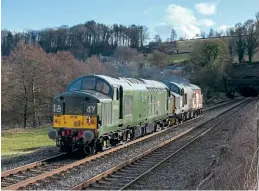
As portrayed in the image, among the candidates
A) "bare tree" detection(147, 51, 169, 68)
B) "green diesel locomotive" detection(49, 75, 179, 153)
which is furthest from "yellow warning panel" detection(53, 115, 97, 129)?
"bare tree" detection(147, 51, 169, 68)

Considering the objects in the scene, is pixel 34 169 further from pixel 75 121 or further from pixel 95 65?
pixel 95 65

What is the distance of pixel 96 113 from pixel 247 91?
70.9m

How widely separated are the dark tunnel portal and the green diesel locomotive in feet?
201

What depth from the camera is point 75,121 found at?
1477 cm

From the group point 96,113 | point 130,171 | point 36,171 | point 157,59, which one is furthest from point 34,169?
point 157,59

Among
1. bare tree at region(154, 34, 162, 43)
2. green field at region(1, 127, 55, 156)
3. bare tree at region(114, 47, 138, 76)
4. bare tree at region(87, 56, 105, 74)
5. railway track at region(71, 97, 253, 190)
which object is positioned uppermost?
bare tree at region(154, 34, 162, 43)

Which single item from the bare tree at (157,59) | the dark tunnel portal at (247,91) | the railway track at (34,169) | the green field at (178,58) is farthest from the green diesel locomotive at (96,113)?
the dark tunnel portal at (247,91)

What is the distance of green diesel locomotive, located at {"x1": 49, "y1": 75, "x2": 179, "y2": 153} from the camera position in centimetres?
1452

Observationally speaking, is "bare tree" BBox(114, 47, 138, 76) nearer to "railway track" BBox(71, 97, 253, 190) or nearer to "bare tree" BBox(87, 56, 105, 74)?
"bare tree" BBox(87, 56, 105, 74)

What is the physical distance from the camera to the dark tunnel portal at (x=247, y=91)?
7689 cm

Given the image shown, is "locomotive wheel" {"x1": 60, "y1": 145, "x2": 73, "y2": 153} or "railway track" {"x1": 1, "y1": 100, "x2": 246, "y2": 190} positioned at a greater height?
"locomotive wheel" {"x1": 60, "y1": 145, "x2": 73, "y2": 153}

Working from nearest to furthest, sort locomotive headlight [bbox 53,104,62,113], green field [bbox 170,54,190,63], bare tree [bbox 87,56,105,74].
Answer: locomotive headlight [bbox 53,104,62,113] < bare tree [bbox 87,56,105,74] < green field [bbox 170,54,190,63]

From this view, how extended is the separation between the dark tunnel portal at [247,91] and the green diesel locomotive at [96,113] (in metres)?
61.1

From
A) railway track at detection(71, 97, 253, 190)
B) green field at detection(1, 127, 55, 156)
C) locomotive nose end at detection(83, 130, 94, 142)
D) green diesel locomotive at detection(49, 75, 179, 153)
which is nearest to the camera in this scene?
railway track at detection(71, 97, 253, 190)
